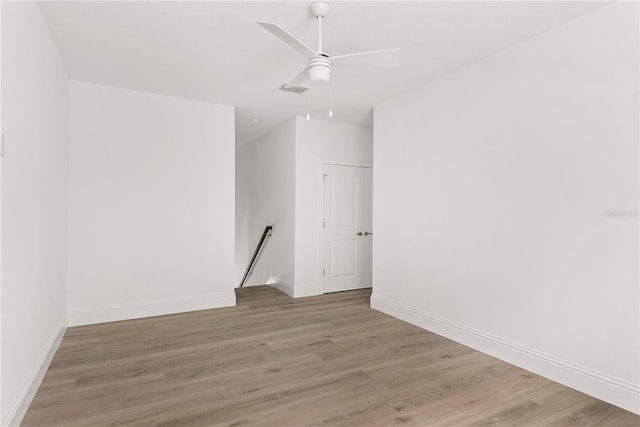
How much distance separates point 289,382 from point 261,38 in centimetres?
269

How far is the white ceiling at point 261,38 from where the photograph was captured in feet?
7.97

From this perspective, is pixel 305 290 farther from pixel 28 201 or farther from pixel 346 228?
pixel 28 201

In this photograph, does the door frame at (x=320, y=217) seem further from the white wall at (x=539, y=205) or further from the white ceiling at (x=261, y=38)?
the white wall at (x=539, y=205)

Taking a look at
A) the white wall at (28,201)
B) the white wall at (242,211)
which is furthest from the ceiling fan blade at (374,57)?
the white wall at (242,211)

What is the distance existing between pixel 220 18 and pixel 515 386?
342cm

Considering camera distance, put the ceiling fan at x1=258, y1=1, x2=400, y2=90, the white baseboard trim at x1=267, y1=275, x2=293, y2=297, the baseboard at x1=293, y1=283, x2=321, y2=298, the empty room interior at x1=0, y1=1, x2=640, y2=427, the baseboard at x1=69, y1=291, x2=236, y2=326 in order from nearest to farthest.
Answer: the empty room interior at x1=0, y1=1, x2=640, y2=427, the ceiling fan at x1=258, y1=1, x2=400, y2=90, the baseboard at x1=69, y1=291, x2=236, y2=326, the baseboard at x1=293, y1=283, x2=321, y2=298, the white baseboard trim at x1=267, y1=275, x2=293, y2=297

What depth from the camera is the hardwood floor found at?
6.89 ft

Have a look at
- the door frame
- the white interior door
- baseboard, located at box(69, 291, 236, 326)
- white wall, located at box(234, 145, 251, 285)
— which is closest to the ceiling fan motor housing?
the door frame

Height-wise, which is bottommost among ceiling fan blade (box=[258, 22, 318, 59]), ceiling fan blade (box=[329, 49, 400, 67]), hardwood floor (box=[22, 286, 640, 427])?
hardwood floor (box=[22, 286, 640, 427])

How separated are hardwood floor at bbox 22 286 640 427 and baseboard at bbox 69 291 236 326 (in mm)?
194

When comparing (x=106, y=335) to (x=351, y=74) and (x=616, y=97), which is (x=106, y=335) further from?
(x=616, y=97)

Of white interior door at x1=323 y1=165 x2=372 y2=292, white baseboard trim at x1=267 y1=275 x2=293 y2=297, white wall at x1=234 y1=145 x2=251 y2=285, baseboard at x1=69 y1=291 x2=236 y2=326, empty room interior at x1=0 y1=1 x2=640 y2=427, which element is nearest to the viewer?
empty room interior at x1=0 y1=1 x2=640 y2=427

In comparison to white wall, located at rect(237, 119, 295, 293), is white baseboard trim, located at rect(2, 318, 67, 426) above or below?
below

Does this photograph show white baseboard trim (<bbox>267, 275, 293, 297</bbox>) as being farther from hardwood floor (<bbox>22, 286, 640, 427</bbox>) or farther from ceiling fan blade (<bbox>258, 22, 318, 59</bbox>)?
ceiling fan blade (<bbox>258, 22, 318, 59</bbox>)
